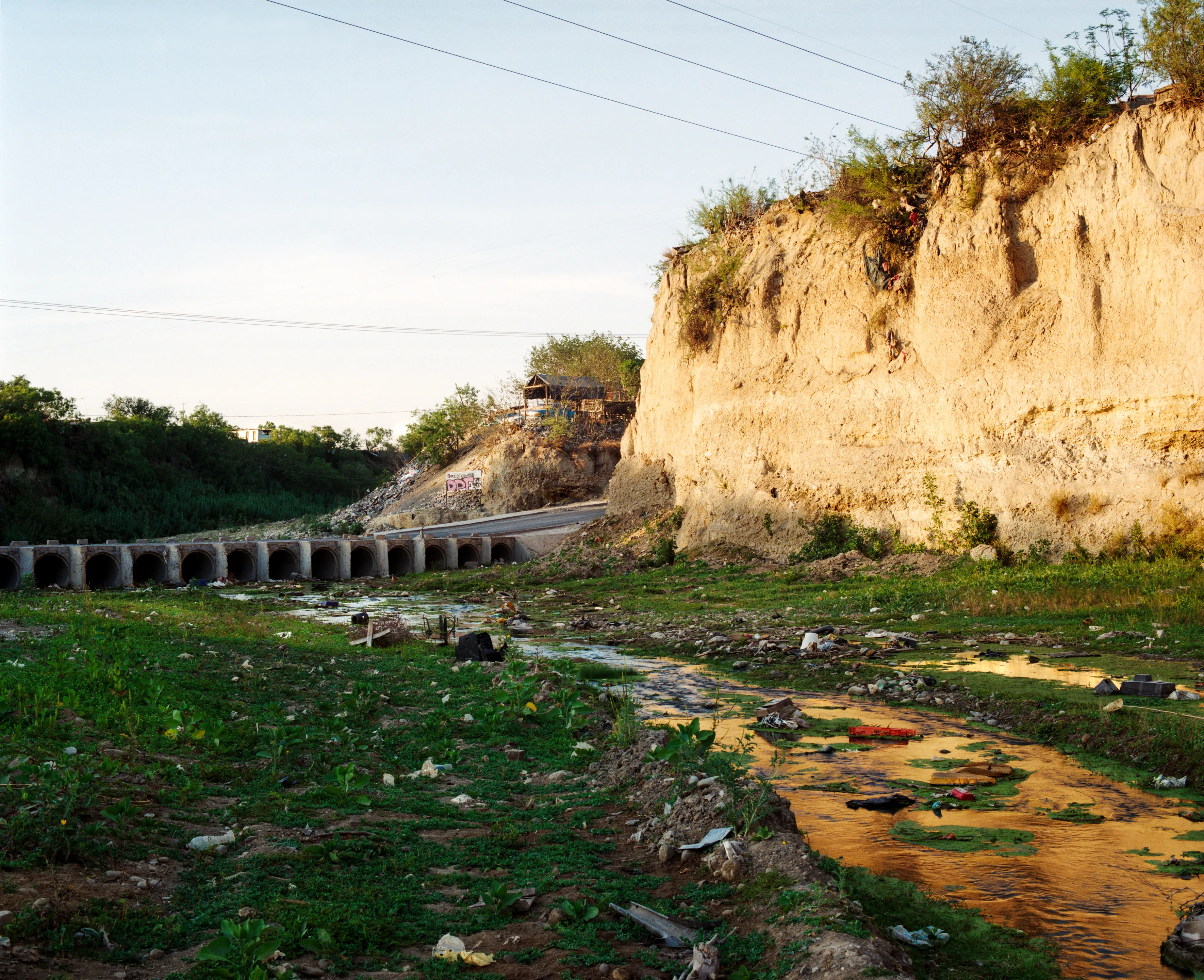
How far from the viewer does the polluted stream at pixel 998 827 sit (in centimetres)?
507

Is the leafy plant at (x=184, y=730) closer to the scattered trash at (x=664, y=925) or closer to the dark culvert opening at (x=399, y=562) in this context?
the scattered trash at (x=664, y=925)

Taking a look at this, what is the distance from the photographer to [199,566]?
34.2 meters

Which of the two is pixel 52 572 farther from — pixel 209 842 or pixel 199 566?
pixel 209 842

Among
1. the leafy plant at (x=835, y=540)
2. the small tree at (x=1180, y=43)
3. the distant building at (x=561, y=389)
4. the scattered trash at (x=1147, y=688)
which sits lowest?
the scattered trash at (x=1147, y=688)

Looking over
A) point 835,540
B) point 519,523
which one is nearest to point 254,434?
point 519,523

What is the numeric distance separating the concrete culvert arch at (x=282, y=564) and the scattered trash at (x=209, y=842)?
103 feet

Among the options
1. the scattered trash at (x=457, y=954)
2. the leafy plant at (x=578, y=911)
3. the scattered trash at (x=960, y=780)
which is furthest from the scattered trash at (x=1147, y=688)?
the scattered trash at (x=457, y=954)

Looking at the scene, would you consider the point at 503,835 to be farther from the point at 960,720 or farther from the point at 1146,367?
the point at 1146,367

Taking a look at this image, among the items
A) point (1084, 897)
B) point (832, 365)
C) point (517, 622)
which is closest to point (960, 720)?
point (1084, 897)

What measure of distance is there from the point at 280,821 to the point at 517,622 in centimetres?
1287

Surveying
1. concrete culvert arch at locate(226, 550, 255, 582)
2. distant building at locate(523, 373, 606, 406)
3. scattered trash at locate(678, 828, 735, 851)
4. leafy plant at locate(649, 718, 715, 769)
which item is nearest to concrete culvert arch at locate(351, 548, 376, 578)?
concrete culvert arch at locate(226, 550, 255, 582)

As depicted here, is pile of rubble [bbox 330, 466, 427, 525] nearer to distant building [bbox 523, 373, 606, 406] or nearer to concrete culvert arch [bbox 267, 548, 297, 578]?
distant building [bbox 523, 373, 606, 406]

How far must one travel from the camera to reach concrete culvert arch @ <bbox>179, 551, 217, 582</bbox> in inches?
1323

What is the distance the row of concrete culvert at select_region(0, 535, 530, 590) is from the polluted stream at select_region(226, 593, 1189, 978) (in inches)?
1032
